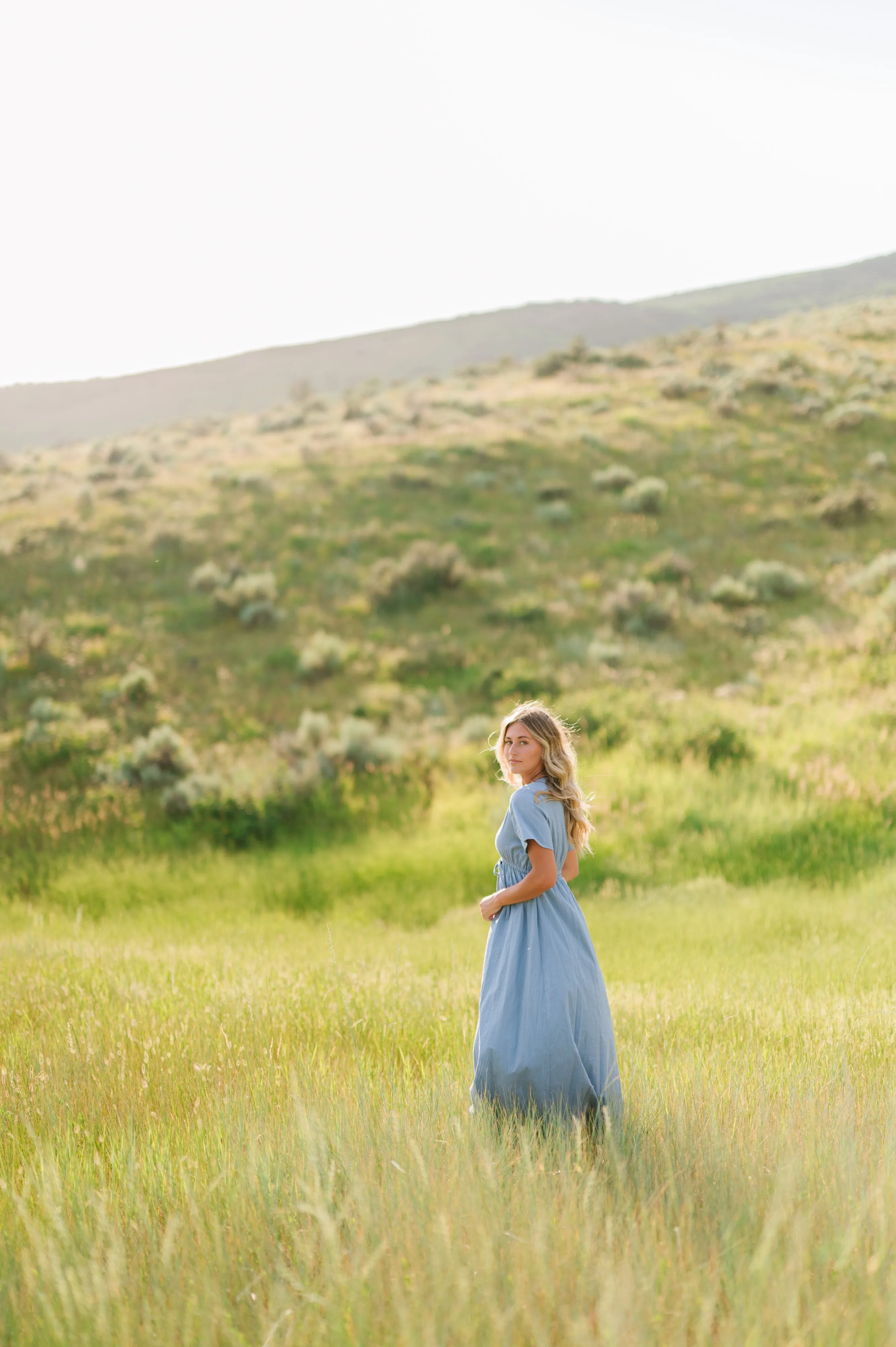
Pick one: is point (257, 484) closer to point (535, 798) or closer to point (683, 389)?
point (683, 389)

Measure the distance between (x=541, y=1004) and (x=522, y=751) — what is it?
1.02 metres

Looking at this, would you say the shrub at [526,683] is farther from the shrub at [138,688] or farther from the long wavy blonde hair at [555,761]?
the long wavy blonde hair at [555,761]

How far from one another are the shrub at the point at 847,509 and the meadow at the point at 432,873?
6.7 inches

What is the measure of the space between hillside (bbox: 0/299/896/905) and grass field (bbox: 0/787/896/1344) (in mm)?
4554

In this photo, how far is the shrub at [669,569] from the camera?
1964cm

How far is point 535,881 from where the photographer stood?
12.3ft

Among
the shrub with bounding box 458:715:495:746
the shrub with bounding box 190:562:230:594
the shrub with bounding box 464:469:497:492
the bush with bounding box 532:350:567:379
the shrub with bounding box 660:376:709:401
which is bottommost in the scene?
the shrub with bounding box 458:715:495:746

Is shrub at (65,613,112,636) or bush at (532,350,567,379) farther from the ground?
bush at (532,350,567,379)

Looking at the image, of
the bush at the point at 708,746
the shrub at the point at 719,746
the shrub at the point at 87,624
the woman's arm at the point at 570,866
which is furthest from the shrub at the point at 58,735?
the woman's arm at the point at 570,866

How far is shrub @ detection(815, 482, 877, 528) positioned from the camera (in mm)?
22094

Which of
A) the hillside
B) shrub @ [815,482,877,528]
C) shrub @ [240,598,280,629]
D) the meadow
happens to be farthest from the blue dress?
shrub @ [815,482,877,528]

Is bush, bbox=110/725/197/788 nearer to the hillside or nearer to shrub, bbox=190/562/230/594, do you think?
the hillside

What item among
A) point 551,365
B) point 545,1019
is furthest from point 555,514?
point 551,365

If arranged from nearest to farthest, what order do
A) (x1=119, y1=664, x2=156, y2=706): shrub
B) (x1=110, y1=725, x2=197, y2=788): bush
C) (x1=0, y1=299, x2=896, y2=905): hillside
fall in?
(x1=0, y1=299, x2=896, y2=905): hillside → (x1=110, y1=725, x2=197, y2=788): bush → (x1=119, y1=664, x2=156, y2=706): shrub
